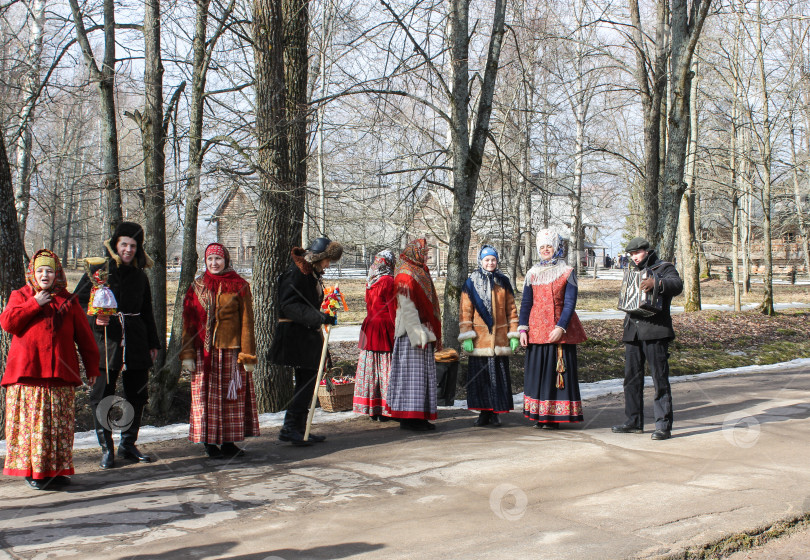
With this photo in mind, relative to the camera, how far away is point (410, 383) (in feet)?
23.9

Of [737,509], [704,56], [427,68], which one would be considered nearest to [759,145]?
[704,56]

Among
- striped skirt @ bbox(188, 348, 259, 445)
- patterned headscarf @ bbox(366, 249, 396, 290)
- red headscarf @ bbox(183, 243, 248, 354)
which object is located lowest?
striped skirt @ bbox(188, 348, 259, 445)

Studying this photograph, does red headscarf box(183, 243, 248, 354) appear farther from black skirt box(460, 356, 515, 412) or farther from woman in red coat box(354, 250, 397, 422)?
black skirt box(460, 356, 515, 412)

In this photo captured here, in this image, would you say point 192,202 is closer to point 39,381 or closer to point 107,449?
point 107,449

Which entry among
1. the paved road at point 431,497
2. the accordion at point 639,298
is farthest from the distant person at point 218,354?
the accordion at point 639,298

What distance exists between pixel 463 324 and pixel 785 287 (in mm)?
36099

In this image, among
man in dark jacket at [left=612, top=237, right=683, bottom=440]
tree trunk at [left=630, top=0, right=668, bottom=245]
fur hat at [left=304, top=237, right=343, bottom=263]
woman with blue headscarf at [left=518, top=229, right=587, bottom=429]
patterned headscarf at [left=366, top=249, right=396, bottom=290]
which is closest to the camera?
fur hat at [left=304, top=237, right=343, bottom=263]

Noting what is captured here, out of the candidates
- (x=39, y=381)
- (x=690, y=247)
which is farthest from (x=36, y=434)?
(x=690, y=247)

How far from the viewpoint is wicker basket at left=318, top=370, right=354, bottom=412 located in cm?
819

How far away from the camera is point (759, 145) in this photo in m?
21.8

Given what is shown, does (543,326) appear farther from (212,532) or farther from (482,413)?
(212,532)

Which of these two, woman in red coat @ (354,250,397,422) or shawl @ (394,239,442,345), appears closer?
shawl @ (394,239,442,345)

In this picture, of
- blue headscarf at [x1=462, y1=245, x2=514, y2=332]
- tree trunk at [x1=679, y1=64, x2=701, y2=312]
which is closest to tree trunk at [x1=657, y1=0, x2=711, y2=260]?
→ blue headscarf at [x1=462, y1=245, x2=514, y2=332]

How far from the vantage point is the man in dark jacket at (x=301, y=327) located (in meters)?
6.64
